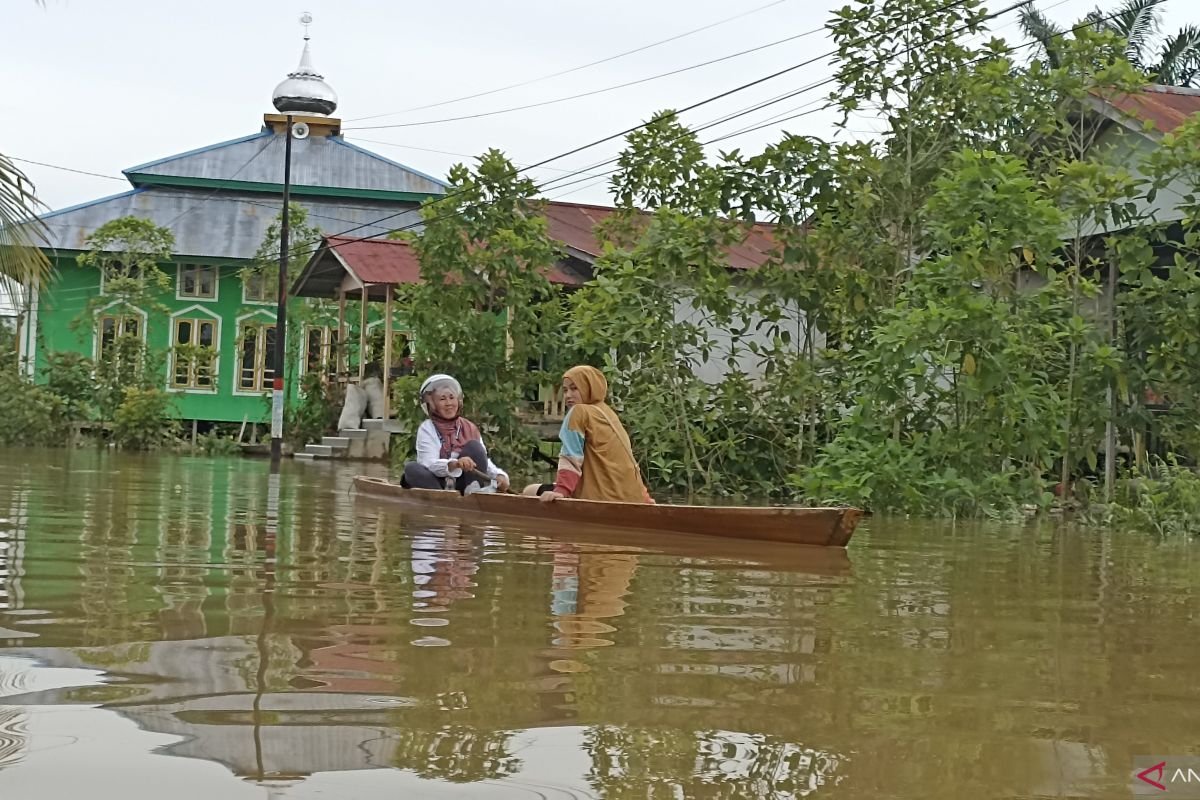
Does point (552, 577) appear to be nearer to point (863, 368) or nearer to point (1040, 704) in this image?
point (1040, 704)

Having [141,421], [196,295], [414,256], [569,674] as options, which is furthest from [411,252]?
[569,674]

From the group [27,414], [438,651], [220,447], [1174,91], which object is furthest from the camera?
[220,447]

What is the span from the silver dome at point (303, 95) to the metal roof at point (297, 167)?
122 centimetres

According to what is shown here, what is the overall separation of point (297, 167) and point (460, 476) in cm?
3675

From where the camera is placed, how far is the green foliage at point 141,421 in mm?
36094

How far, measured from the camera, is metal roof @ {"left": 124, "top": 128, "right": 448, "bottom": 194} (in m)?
48.6

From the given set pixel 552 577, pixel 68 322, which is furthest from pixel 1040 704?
pixel 68 322

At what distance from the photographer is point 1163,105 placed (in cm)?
2269

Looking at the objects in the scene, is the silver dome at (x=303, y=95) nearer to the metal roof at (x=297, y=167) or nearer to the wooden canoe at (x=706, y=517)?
the metal roof at (x=297, y=167)

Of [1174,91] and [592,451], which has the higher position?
[1174,91]

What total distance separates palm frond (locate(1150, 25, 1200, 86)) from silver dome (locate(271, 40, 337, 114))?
2744 cm

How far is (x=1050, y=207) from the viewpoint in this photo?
16219 millimetres

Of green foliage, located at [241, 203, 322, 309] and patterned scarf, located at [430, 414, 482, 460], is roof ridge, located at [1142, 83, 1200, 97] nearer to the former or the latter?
patterned scarf, located at [430, 414, 482, 460]

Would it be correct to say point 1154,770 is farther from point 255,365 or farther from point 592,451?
point 255,365
